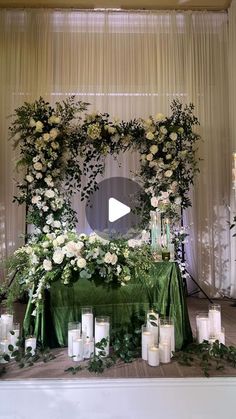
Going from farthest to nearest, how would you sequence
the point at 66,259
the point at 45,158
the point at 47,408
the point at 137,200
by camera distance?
the point at 137,200 < the point at 45,158 < the point at 66,259 < the point at 47,408

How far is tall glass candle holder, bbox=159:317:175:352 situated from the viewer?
8.38 ft

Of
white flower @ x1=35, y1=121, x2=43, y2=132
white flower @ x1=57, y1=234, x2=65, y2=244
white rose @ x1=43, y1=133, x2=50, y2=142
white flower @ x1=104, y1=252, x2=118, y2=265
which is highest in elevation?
white flower @ x1=35, y1=121, x2=43, y2=132

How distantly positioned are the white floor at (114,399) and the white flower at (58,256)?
783 millimetres

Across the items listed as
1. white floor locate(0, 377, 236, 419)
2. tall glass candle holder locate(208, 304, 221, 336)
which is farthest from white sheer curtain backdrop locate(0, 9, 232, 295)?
white floor locate(0, 377, 236, 419)

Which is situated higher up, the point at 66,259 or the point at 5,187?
the point at 5,187

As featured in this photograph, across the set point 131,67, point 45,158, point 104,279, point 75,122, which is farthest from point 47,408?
point 131,67

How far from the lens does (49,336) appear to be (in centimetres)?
277

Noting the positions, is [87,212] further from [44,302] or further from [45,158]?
[44,302]

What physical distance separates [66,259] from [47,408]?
976 millimetres

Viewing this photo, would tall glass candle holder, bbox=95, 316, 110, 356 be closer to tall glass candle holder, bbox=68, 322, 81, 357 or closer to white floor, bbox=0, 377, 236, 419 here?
tall glass candle holder, bbox=68, 322, 81, 357

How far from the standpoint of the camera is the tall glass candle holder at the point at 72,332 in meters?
2.57

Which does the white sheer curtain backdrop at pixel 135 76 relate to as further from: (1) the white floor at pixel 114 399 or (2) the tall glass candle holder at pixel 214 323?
(1) the white floor at pixel 114 399

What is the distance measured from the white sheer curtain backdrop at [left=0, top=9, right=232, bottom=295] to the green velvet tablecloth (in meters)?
2.35
